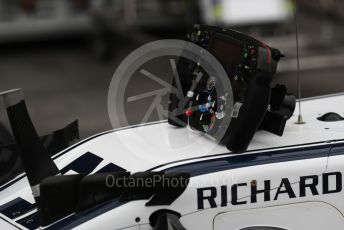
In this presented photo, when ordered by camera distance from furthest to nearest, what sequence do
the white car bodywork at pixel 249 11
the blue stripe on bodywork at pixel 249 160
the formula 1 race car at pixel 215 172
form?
the white car bodywork at pixel 249 11 → the blue stripe on bodywork at pixel 249 160 → the formula 1 race car at pixel 215 172

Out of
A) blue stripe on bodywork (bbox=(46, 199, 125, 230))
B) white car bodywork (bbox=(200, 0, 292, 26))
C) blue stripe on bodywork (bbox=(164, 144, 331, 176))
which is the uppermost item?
white car bodywork (bbox=(200, 0, 292, 26))

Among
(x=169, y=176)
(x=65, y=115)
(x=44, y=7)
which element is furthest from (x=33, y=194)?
(x=44, y=7)

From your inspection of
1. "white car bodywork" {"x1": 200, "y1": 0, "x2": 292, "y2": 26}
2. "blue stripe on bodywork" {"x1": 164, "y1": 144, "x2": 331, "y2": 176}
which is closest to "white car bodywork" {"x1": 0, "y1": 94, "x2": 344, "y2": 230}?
"blue stripe on bodywork" {"x1": 164, "y1": 144, "x2": 331, "y2": 176}

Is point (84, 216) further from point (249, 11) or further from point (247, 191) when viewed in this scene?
point (249, 11)

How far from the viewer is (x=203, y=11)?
1008cm

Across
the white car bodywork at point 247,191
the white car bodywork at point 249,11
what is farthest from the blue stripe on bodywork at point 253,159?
the white car bodywork at point 249,11

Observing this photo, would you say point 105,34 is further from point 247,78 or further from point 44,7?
point 247,78

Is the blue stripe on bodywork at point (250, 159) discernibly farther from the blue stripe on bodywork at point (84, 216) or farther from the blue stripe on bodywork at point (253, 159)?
the blue stripe on bodywork at point (84, 216)

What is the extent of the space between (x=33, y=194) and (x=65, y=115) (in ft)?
15.7

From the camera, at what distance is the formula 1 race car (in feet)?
9.74

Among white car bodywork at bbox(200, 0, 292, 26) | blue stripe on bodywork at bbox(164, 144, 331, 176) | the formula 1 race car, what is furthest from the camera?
white car bodywork at bbox(200, 0, 292, 26)

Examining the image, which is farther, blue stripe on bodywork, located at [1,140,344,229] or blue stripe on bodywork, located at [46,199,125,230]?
blue stripe on bodywork, located at [1,140,344,229]

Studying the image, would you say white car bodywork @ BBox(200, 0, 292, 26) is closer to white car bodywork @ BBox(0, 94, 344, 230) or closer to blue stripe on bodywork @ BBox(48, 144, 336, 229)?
white car bodywork @ BBox(0, 94, 344, 230)

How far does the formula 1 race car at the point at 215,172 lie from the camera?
2.97m
